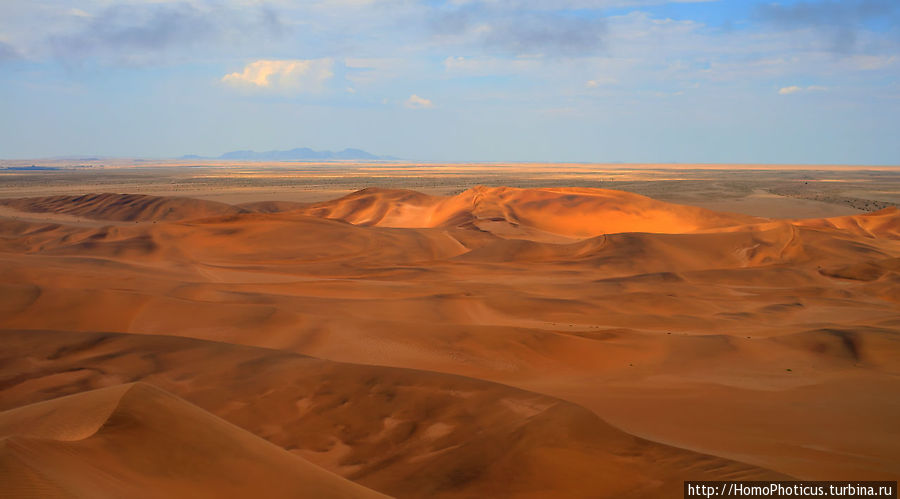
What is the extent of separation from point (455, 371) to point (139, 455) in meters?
5.42

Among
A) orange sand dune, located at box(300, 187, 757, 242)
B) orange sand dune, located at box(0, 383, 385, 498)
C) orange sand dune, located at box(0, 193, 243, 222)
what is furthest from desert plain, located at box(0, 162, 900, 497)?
orange sand dune, located at box(0, 193, 243, 222)

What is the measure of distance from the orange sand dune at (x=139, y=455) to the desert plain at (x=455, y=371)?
22 mm

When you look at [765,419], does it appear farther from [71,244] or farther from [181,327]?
[71,244]

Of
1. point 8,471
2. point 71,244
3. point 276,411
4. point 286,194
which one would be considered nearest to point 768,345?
point 276,411

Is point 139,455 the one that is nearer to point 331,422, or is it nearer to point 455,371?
point 331,422

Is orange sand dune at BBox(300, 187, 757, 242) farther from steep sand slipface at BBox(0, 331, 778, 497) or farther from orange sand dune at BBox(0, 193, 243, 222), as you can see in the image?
steep sand slipface at BBox(0, 331, 778, 497)

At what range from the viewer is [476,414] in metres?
7.17

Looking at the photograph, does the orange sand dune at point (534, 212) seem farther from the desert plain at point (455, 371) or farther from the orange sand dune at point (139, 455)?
the orange sand dune at point (139, 455)

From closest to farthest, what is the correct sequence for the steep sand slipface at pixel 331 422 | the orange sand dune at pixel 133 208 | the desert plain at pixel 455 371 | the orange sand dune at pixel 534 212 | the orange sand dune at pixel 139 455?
the orange sand dune at pixel 139 455
the steep sand slipface at pixel 331 422
the desert plain at pixel 455 371
the orange sand dune at pixel 534 212
the orange sand dune at pixel 133 208

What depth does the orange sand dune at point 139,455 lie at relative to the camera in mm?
4004

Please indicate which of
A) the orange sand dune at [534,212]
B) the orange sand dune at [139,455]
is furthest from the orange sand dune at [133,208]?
the orange sand dune at [139,455]

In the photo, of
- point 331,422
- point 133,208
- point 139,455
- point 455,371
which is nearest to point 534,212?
point 133,208

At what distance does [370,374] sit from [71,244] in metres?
21.7

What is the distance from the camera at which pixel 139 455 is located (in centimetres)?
486
